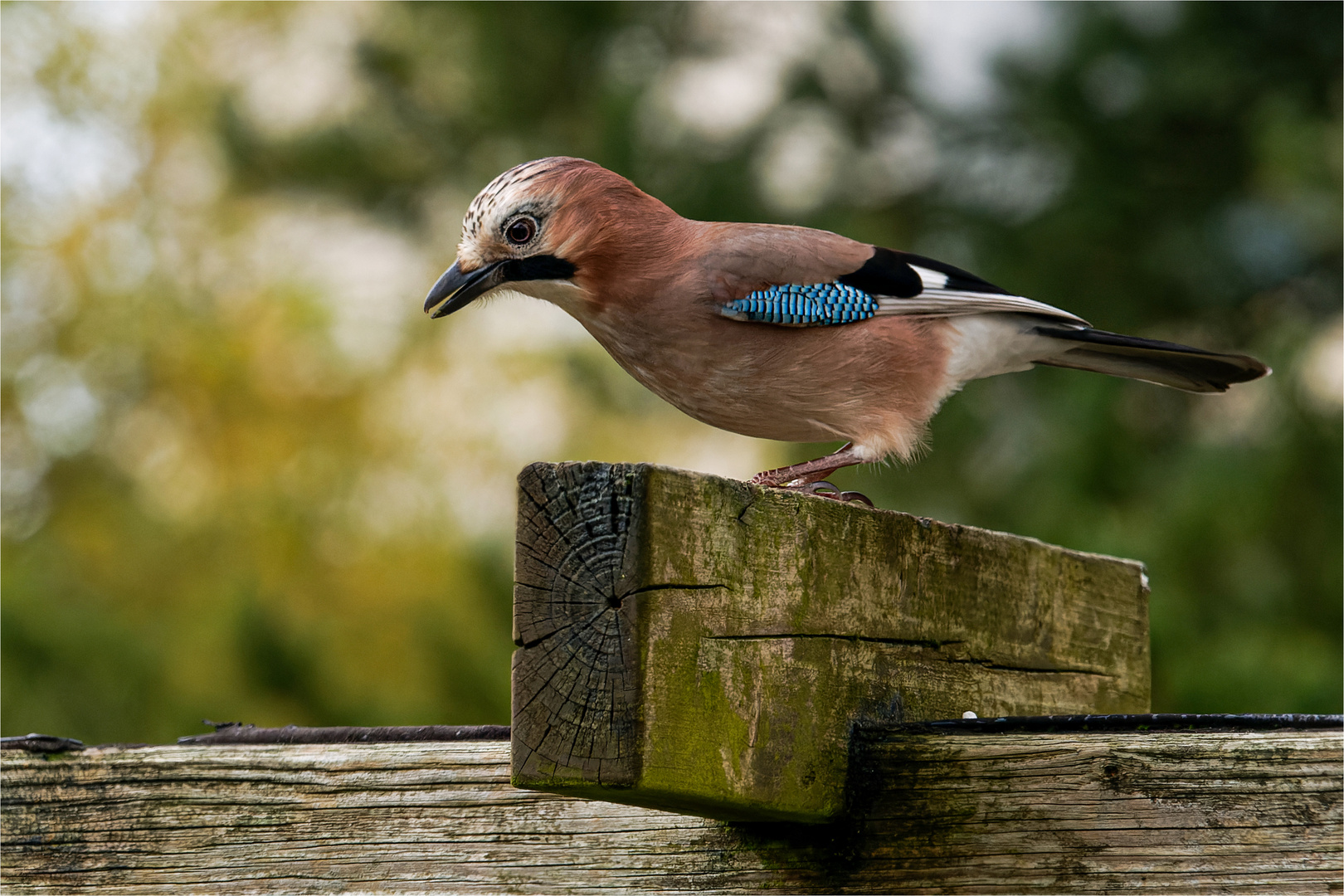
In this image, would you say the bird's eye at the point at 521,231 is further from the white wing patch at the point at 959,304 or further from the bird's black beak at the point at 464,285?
the white wing patch at the point at 959,304

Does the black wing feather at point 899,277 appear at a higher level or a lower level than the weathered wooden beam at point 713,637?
higher

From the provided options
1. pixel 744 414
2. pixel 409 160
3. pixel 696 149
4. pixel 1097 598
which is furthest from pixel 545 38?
pixel 1097 598

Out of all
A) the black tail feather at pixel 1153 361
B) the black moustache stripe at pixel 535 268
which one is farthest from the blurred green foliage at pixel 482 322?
the black moustache stripe at pixel 535 268

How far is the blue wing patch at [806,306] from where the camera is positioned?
2.98m

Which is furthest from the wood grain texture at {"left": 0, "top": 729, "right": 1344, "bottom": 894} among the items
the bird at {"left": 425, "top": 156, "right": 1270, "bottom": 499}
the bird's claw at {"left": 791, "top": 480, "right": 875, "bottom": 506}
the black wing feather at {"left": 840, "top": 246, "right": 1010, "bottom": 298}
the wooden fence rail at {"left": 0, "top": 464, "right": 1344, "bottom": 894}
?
the black wing feather at {"left": 840, "top": 246, "right": 1010, "bottom": 298}

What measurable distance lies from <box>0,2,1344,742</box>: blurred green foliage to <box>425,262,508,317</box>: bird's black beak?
211cm

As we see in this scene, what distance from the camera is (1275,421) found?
16.1 feet

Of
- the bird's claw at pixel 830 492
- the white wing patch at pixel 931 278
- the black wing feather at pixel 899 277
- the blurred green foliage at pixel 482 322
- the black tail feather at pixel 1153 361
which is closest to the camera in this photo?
the bird's claw at pixel 830 492

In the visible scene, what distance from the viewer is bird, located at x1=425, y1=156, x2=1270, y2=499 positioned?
2908 millimetres

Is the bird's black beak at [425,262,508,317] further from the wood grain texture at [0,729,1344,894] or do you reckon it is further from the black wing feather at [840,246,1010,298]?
the wood grain texture at [0,729,1344,894]

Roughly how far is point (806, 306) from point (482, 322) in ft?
27.5

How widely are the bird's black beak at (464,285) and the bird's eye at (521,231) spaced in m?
0.06

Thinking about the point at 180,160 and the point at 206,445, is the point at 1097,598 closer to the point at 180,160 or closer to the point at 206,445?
the point at 206,445

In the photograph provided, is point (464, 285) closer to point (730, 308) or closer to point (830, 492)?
point (730, 308)
